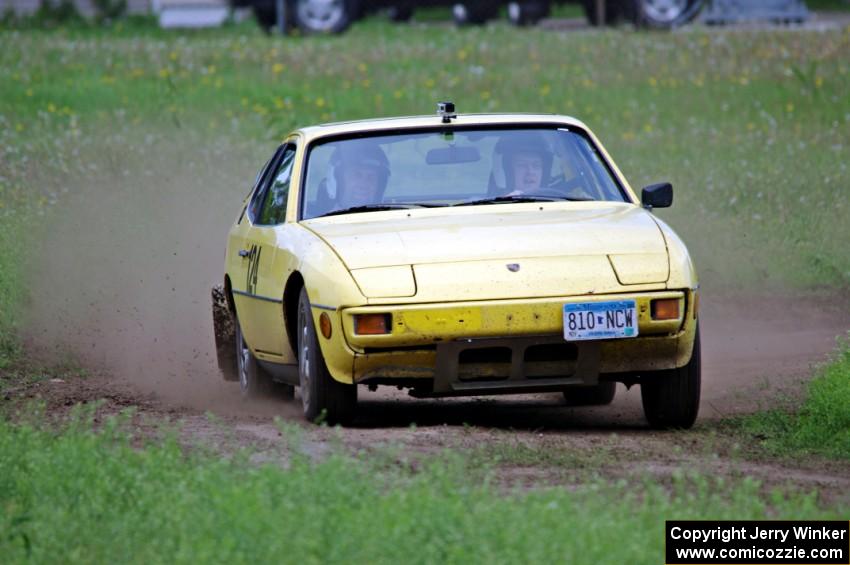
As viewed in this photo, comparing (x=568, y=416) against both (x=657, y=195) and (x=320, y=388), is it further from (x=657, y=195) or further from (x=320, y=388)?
(x=320, y=388)

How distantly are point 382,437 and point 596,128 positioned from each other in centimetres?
1282

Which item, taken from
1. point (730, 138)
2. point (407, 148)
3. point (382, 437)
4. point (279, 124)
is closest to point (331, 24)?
point (279, 124)

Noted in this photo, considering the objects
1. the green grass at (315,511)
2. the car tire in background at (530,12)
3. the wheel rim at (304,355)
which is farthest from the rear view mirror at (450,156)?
the car tire in background at (530,12)

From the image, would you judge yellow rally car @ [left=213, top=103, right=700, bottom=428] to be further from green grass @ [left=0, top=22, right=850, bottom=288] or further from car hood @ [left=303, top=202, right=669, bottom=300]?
green grass @ [left=0, top=22, right=850, bottom=288]

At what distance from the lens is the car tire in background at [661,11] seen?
28.0 metres

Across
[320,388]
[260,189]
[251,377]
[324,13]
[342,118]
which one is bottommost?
[342,118]

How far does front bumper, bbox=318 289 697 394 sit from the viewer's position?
303 inches

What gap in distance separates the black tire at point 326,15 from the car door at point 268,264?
1890 cm

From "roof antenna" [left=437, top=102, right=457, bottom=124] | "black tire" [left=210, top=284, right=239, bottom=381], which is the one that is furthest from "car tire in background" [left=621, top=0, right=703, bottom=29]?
"roof antenna" [left=437, top=102, right=457, bottom=124]

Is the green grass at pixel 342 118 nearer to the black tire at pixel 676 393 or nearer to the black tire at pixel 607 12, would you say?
the black tire at pixel 676 393

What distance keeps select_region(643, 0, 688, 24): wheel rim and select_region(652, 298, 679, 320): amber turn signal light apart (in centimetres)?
2092

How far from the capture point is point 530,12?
31.0 m

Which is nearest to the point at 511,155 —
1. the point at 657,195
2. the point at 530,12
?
the point at 657,195

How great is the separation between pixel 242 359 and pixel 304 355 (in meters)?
1.93
